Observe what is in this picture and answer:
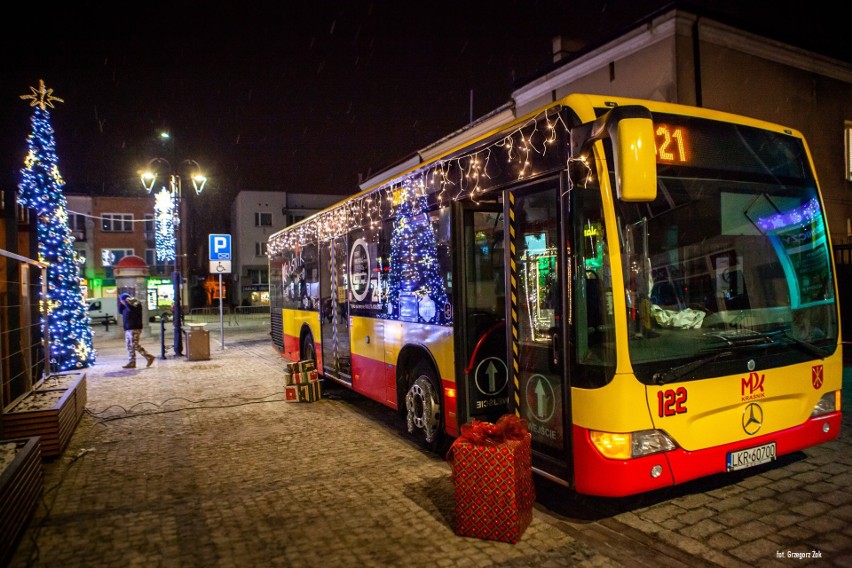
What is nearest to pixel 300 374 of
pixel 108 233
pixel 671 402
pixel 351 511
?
pixel 351 511

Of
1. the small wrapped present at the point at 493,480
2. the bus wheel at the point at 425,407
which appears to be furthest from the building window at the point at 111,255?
the small wrapped present at the point at 493,480

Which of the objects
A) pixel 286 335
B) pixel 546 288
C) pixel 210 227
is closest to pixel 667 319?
pixel 546 288

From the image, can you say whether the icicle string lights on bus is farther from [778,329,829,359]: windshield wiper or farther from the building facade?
the building facade

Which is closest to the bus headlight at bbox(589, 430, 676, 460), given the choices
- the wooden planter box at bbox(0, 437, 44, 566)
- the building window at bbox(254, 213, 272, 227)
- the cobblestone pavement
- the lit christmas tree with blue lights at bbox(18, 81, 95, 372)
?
the cobblestone pavement

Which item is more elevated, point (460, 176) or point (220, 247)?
point (220, 247)

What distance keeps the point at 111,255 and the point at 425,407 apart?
161 ft

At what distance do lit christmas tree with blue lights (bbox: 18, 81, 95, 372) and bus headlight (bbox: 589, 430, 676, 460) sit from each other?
12833 millimetres

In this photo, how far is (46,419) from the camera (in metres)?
6.45

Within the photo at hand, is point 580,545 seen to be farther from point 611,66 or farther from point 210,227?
point 210,227

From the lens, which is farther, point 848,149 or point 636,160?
point 848,149

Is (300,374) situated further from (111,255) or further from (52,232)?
(111,255)

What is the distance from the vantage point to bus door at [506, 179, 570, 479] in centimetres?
448

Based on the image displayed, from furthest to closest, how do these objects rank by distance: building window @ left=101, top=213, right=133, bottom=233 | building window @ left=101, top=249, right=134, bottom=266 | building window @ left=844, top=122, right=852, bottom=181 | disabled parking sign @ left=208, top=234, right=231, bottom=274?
building window @ left=101, top=213, right=133, bottom=233 → building window @ left=101, top=249, right=134, bottom=266 → disabled parking sign @ left=208, top=234, right=231, bottom=274 → building window @ left=844, top=122, right=852, bottom=181

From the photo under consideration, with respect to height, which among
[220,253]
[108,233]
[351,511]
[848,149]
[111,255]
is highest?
[108,233]
